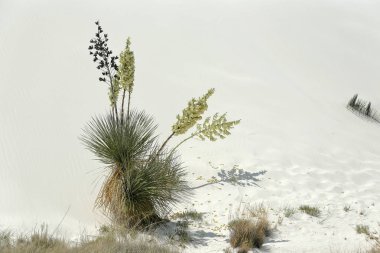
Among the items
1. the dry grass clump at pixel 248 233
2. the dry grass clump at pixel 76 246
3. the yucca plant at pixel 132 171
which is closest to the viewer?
the dry grass clump at pixel 76 246

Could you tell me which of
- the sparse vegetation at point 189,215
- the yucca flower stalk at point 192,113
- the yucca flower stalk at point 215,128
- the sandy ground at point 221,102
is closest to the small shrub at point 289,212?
the sandy ground at point 221,102

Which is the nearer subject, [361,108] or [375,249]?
[375,249]

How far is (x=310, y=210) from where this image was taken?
261 inches

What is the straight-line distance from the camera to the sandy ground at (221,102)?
6.62 metres

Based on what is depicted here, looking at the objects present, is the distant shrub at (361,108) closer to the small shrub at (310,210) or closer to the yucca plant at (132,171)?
the small shrub at (310,210)

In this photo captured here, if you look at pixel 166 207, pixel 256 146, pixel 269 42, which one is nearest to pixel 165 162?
pixel 166 207

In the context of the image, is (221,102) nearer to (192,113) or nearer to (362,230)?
(192,113)

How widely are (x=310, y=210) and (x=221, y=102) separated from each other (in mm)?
3957

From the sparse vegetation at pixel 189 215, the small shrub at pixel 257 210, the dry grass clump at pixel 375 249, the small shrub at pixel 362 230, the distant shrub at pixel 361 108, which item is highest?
the distant shrub at pixel 361 108

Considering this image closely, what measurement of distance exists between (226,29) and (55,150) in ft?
24.3

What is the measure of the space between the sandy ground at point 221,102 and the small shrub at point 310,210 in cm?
13

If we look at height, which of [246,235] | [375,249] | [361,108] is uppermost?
[361,108]

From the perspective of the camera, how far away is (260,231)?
570 cm

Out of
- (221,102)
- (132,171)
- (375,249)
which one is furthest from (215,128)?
(221,102)
